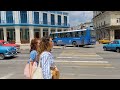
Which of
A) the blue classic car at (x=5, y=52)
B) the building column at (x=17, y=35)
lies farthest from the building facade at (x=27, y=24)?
the blue classic car at (x=5, y=52)

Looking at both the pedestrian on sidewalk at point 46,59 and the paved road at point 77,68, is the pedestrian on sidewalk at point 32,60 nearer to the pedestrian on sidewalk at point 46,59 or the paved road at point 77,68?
the pedestrian on sidewalk at point 46,59

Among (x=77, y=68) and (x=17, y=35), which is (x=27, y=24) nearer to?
(x=17, y=35)

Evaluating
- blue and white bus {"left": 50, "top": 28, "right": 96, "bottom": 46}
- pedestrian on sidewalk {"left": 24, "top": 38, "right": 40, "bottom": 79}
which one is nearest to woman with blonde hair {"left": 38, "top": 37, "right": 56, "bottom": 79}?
pedestrian on sidewalk {"left": 24, "top": 38, "right": 40, "bottom": 79}

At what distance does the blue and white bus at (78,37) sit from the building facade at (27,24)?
834cm

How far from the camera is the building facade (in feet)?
140

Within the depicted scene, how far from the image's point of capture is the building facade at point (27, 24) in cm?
4259

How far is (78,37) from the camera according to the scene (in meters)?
31.0

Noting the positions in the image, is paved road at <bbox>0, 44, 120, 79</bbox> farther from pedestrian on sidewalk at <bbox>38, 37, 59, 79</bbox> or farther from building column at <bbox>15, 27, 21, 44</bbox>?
building column at <bbox>15, 27, 21, 44</bbox>
